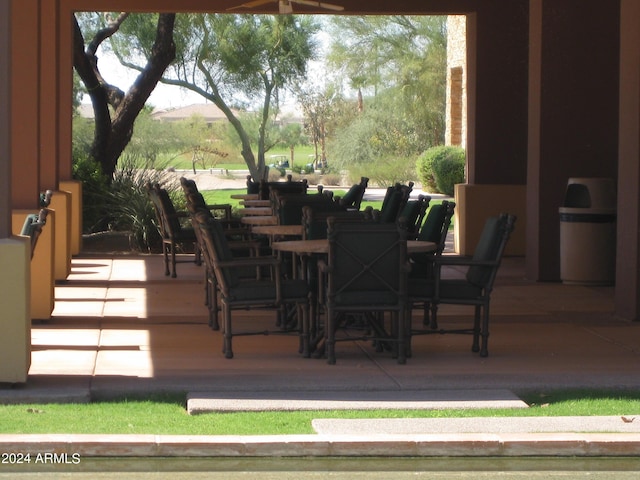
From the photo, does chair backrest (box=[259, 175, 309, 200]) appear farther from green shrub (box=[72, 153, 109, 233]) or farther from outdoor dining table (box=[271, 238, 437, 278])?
outdoor dining table (box=[271, 238, 437, 278])

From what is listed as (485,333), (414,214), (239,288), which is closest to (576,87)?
(414,214)

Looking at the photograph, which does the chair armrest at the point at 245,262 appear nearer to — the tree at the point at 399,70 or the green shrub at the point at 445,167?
the green shrub at the point at 445,167

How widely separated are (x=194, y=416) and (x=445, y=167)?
104 feet

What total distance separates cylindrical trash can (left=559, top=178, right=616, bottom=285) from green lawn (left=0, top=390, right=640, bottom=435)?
20.5 feet

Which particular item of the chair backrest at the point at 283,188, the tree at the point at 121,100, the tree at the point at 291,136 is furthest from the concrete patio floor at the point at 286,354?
the tree at the point at 291,136

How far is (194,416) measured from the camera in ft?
24.1

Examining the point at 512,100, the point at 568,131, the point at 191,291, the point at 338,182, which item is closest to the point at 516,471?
the point at 191,291

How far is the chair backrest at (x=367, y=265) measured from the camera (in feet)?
29.0

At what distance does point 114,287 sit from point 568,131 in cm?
564

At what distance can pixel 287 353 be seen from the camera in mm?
9531

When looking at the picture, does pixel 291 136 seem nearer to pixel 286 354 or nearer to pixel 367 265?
pixel 286 354

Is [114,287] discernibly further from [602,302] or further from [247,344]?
[602,302]

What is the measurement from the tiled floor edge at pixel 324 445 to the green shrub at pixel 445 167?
31.5m

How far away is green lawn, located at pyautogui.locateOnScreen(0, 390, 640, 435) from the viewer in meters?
6.90
